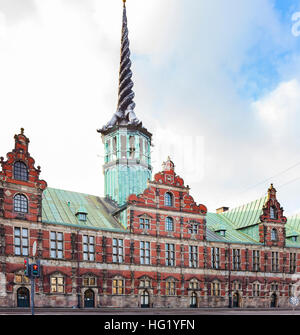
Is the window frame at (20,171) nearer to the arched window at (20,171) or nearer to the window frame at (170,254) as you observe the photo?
the arched window at (20,171)

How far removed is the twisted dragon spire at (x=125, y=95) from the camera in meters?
62.9

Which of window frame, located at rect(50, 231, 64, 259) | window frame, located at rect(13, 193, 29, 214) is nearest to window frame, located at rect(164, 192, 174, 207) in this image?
window frame, located at rect(50, 231, 64, 259)

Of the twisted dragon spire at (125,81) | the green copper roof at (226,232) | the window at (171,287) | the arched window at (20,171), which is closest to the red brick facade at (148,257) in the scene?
the window at (171,287)

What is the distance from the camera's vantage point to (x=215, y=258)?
5841cm

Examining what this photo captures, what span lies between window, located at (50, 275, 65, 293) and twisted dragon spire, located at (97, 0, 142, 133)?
24.5 metres

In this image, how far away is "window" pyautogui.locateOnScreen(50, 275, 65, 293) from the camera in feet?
150

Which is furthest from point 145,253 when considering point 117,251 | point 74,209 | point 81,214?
point 74,209

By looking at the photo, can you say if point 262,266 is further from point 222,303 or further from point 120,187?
point 120,187

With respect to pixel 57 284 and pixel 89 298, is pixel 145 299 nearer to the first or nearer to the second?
pixel 89 298

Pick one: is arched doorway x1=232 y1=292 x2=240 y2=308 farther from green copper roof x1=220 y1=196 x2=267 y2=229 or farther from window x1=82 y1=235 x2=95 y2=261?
window x1=82 y1=235 x2=95 y2=261

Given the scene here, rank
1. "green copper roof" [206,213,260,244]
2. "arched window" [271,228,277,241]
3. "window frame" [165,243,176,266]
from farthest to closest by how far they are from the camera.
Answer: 1. "arched window" [271,228,277,241]
2. "green copper roof" [206,213,260,244]
3. "window frame" [165,243,176,266]

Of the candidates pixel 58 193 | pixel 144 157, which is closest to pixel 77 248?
pixel 58 193

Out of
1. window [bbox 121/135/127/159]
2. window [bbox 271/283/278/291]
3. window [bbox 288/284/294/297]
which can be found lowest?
window [bbox 288/284/294/297]

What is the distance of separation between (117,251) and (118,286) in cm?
393
